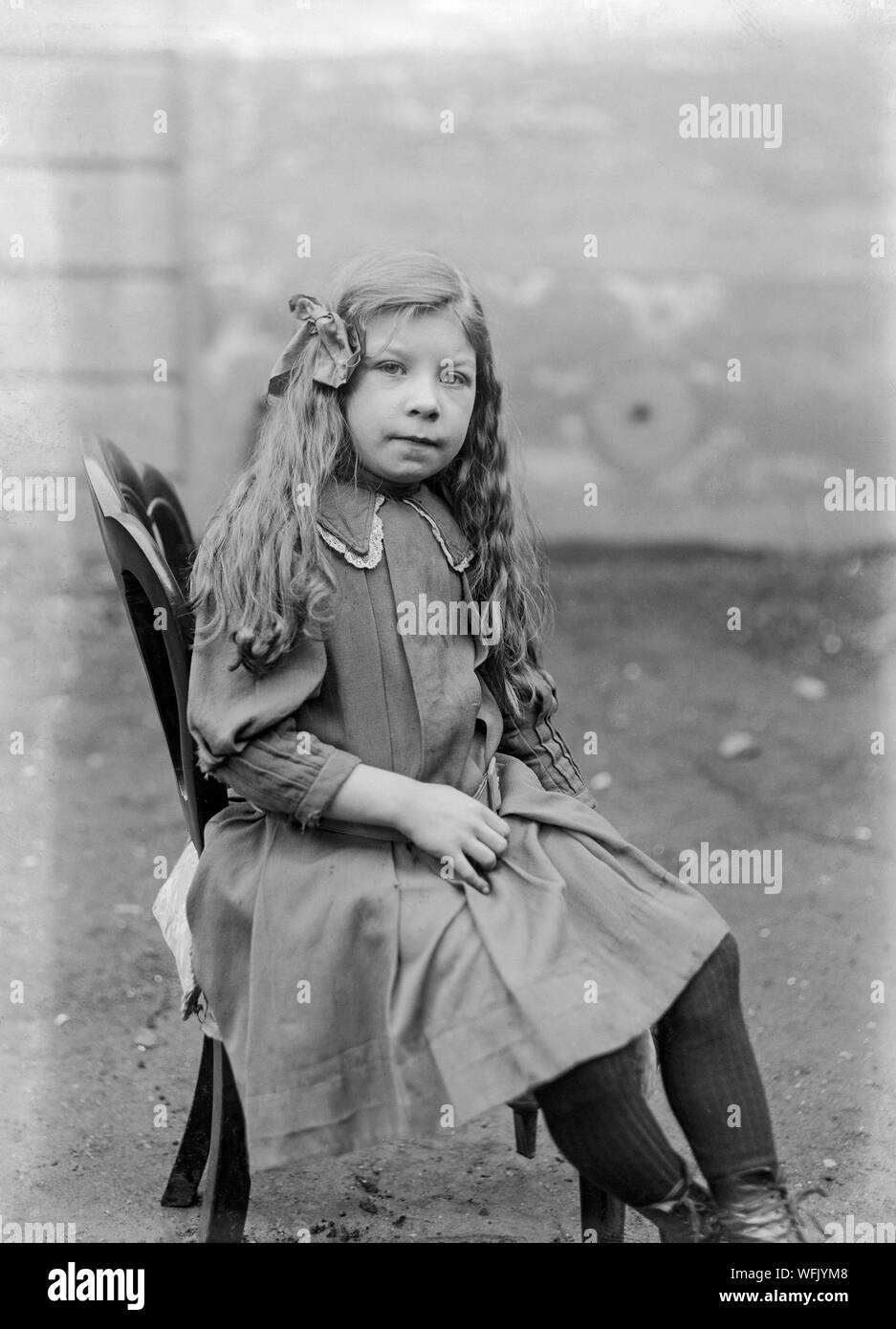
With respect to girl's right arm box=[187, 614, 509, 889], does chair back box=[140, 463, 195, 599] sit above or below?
above

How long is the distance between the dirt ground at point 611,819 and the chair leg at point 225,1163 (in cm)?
23

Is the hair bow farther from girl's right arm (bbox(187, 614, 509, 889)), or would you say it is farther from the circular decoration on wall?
the circular decoration on wall

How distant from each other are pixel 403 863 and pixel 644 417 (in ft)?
11.8

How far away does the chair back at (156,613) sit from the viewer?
182 centimetres

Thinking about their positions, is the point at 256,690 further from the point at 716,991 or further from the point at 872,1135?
the point at 872,1135

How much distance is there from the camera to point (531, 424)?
196 inches

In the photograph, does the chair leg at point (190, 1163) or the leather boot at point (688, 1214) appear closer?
the leather boot at point (688, 1214)

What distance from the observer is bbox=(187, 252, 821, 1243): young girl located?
162 centimetres

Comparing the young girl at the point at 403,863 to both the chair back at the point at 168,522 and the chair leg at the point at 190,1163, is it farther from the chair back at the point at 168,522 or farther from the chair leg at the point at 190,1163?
the chair leg at the point at 190,1163

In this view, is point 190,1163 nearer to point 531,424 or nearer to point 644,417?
point 531,424

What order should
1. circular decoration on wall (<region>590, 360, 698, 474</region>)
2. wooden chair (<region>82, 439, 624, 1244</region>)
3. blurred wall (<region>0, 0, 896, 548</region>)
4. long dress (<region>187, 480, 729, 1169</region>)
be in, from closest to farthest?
long dress (<region>187, 480, 729, 1169</region>)
wooden chair (<region>82, 439, 624, 1244</region>)
blurred wall (<region>0, 0, 896, 548</region>)
circular decoration on wall (<region>590, 360, 698, 474</region>)

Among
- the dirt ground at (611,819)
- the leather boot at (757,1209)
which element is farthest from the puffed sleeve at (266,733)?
the dirt ground at (611,819)

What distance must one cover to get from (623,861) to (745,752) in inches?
91.6

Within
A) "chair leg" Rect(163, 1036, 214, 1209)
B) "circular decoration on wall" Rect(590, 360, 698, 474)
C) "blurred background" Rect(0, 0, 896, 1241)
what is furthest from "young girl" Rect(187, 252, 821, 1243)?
"circular decoration on wall" Rect(590, 360, 698, 474)
